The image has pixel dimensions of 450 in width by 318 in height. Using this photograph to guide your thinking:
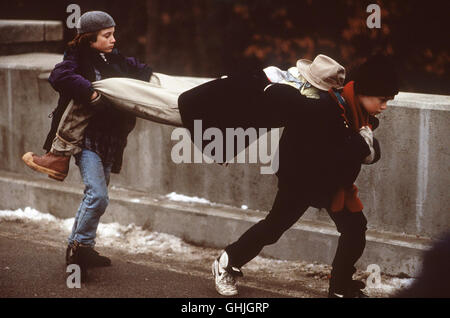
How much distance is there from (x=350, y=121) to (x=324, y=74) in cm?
32

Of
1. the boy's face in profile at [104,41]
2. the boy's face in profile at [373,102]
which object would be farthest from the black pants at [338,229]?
the boy's face in profile at [104,41]

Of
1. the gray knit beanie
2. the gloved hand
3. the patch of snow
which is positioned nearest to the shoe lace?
the gloved hand

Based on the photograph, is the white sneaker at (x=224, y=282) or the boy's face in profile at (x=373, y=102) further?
the white sneaker at (x=224, y=282)

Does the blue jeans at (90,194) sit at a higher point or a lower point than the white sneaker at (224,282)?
higher

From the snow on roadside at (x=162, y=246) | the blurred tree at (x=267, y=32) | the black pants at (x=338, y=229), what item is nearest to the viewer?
the black pants at (x=338, y=229)

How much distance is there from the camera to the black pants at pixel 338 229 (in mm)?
4363

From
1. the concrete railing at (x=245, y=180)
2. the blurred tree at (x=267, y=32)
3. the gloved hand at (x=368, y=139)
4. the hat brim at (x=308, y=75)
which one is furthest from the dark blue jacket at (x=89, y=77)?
the blurred tree at (x=267, y=32)

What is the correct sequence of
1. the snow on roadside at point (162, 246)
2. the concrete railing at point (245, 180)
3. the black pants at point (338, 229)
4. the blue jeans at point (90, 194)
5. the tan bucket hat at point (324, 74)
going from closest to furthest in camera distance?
1. the tan bucket hat at point (324, 74)
2. the black pants at point (338, 229)
3. the blue jeans at point (90, 194)
4. the concrete railing at point (245, 180)
5. the snow on roadside at point (162, 246)

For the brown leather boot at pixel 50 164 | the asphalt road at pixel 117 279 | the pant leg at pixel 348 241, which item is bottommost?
the asphalt road at pixel 117 279

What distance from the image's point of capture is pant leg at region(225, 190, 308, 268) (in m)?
4.36

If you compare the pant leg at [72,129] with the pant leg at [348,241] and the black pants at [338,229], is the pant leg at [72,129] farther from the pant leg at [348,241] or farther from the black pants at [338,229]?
the pant leg at [348,241]

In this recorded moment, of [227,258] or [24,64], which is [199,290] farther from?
[24,64]
